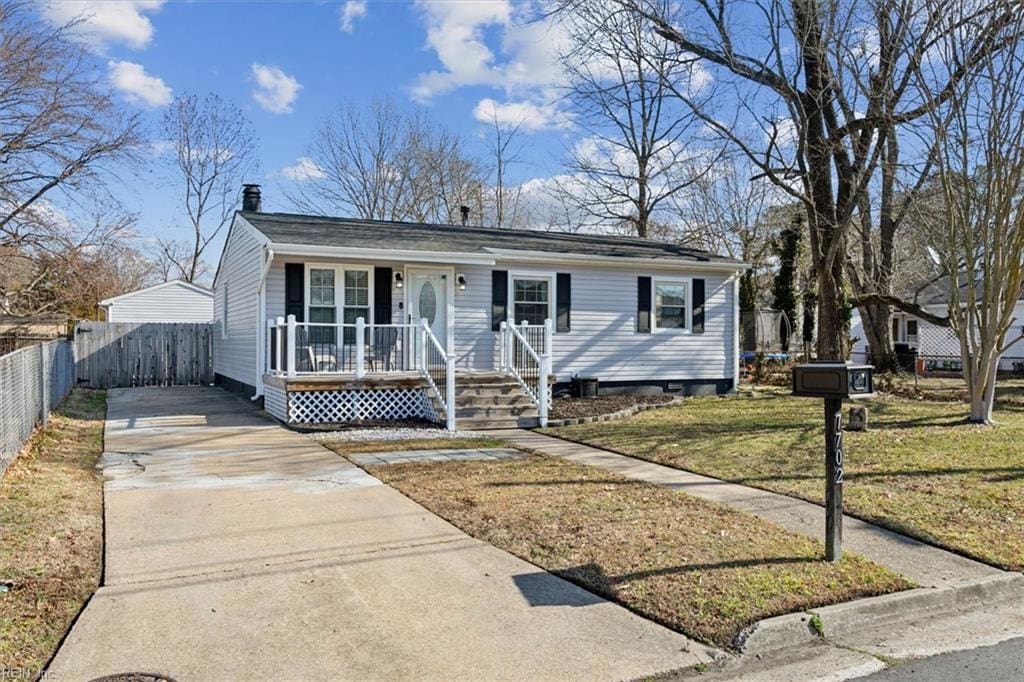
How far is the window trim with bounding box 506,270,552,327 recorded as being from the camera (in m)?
14.4

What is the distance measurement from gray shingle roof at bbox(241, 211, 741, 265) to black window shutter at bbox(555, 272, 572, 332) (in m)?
0.57

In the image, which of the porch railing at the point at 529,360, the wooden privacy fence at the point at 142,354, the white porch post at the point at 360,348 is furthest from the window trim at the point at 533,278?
the wooden privacy fence at the point at 142,354

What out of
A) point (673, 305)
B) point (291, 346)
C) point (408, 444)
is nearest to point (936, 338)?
point (673, 305)

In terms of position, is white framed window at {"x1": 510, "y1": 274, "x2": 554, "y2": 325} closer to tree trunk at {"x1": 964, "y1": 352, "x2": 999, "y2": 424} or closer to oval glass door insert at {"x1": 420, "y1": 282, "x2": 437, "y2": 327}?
oval glass door insert at {"x1": 420, "y1": 282, "x2": 437, "y2": 327}

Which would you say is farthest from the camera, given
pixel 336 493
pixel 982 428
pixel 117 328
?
pixel 117 328

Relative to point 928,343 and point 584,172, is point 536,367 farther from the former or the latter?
point 928,343

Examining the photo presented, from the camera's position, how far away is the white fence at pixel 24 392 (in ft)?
23.1

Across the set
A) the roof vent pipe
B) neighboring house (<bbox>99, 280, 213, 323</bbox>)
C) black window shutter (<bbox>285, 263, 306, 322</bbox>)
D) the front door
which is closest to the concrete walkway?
the front door

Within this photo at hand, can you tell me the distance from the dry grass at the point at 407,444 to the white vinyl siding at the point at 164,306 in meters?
21.8

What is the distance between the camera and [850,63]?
12.5 meters

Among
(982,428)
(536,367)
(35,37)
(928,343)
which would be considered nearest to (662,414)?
(536,367)

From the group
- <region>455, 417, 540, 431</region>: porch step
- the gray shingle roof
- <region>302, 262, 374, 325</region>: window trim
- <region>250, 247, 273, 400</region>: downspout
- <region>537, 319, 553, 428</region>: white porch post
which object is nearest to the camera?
<region>455, 417, 540, 431</region>: porch step

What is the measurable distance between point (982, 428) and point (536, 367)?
7.05 metres

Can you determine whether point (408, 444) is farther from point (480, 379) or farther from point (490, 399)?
point (480, 379)
